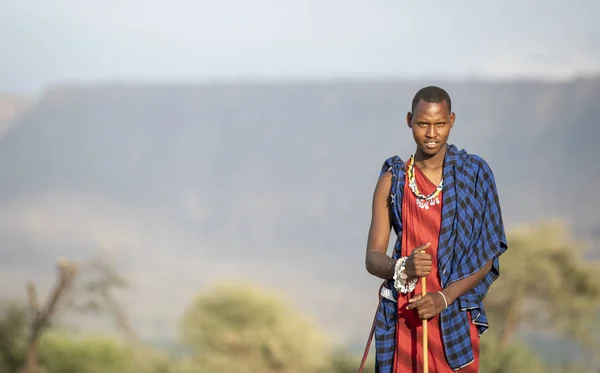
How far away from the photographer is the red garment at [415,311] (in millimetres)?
2910

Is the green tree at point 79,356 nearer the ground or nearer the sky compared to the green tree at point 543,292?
nearer the ground

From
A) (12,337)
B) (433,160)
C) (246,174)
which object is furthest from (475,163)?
(246,174)

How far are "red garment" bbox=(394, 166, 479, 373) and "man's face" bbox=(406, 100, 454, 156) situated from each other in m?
0.10

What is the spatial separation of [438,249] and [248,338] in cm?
755

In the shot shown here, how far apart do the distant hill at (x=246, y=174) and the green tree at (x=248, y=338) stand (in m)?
1.50

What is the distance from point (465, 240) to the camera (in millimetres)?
2881

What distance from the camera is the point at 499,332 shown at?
10336 millimetres

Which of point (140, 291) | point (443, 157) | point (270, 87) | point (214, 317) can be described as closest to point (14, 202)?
point (140, 291)

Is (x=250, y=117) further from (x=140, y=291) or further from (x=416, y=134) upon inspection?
(x=416, y=134)

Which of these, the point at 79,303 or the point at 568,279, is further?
the point at 79,303

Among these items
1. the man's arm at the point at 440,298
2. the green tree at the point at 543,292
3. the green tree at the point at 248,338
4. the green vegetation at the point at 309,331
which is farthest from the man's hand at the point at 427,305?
the green tree at the point at 543,292

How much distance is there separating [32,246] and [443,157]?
39.3 feet

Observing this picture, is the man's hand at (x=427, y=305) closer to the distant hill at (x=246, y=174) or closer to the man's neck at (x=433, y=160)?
the man's neck at (x=433, y=160)

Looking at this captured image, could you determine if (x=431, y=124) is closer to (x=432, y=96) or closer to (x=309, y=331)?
(x=432, y=96)
